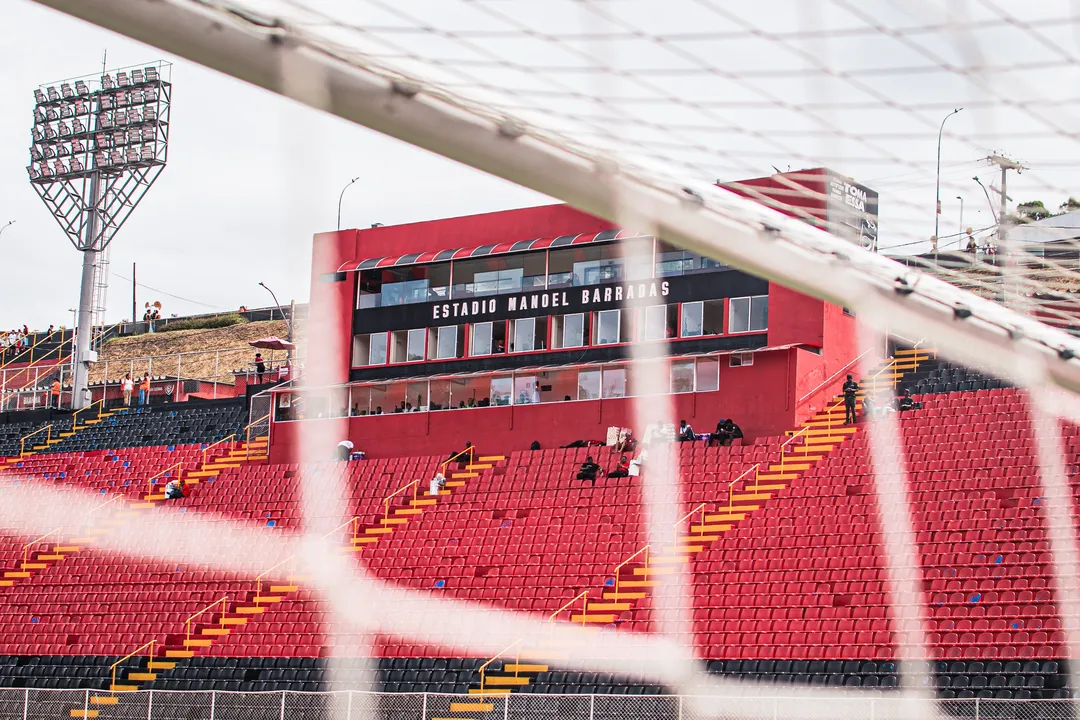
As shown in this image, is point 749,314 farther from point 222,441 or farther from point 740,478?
point 222,441

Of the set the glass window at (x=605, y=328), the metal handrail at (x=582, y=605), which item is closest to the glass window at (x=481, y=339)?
the glass window at (x=605, y=328)

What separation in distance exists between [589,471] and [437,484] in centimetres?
320

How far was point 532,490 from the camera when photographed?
25562 mm

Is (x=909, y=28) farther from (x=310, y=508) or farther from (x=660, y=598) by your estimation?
(x=310, y=508)

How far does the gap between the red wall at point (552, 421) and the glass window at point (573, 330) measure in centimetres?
115

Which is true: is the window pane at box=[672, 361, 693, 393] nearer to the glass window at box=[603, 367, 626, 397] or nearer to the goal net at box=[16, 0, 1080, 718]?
the glass window at box=[603, 367, 626, 397]

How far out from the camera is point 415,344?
96.5 ft

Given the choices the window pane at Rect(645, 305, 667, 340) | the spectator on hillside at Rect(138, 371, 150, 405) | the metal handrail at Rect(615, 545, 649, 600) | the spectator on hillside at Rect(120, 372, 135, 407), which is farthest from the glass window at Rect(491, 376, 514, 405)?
the spectator on hillside at Rect(120, 372, 135, 407)

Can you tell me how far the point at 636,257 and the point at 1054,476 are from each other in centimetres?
896

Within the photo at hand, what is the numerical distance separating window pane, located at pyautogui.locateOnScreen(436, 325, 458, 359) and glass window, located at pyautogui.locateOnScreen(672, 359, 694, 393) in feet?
15.8

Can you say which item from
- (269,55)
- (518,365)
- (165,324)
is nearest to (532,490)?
(518,365)

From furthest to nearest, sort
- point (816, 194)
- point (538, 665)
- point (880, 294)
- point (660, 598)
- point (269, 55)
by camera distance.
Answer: point (660, 598)
point (538, 665)
point (816, 194)
point (880, 294)
point (269, 55)

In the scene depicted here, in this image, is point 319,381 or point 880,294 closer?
point 880,294

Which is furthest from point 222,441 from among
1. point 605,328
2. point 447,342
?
point 605,328
